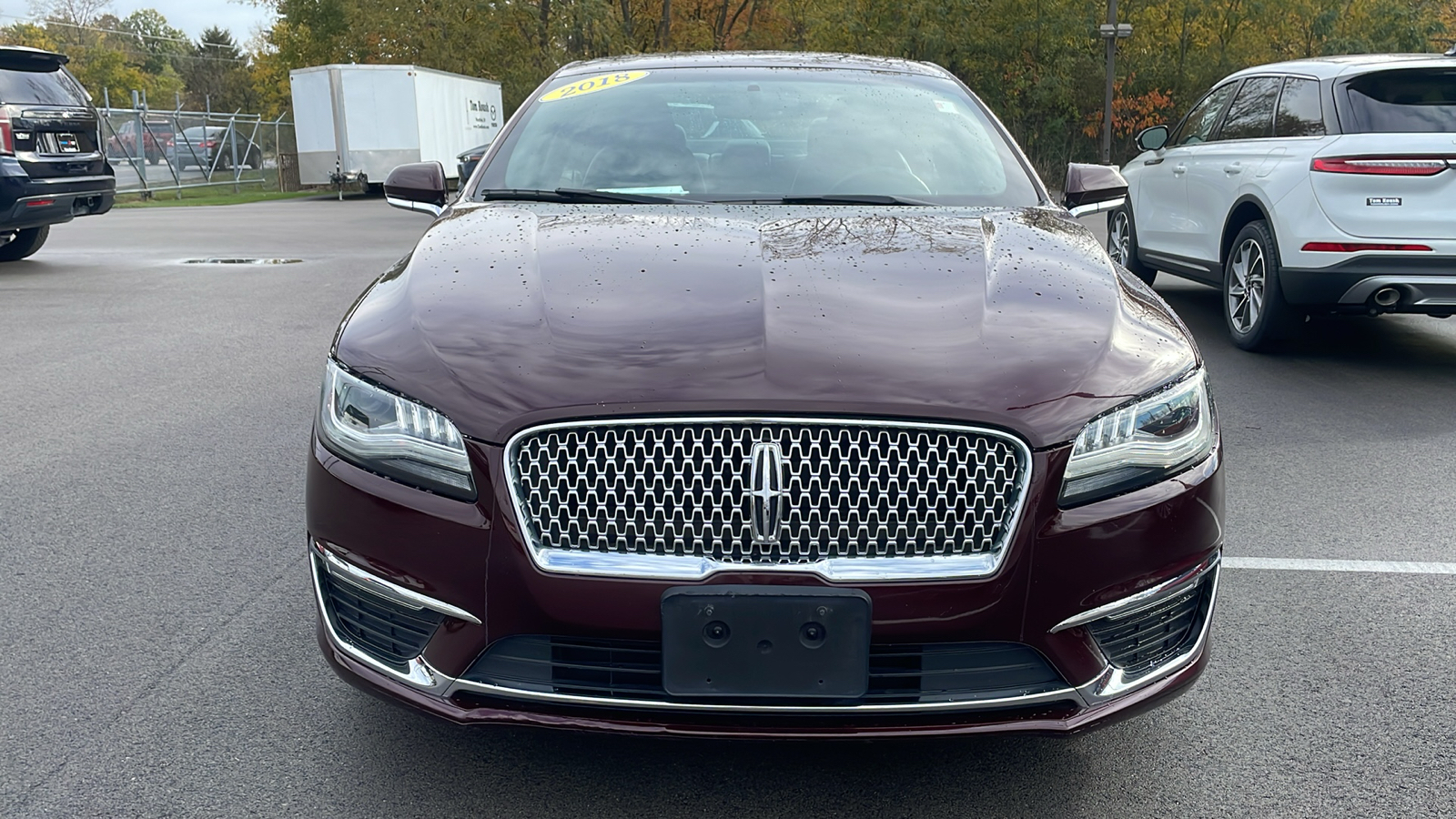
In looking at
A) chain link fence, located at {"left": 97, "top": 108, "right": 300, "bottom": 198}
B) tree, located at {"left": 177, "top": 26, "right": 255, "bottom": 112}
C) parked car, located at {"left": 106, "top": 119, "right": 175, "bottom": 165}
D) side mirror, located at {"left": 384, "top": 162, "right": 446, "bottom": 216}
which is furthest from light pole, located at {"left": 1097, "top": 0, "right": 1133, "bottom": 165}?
tree, located at {"left": 177, "top": 26, "right": 255, "bottom": 112}

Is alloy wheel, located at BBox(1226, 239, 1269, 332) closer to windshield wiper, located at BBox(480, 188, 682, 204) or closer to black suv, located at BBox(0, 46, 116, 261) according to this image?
windshield wiper, located at BBox(480, 188, 682, 204)

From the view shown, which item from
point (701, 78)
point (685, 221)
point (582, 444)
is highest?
point (701, 78)

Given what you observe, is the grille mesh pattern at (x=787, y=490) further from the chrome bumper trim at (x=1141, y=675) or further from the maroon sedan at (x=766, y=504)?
the chrome bumper trim at (x=1141, y=675)

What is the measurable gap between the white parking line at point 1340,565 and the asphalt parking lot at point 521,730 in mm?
37

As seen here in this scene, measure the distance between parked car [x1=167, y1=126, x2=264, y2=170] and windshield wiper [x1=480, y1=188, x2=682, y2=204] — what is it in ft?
102

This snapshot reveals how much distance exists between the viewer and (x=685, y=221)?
3.23 meters

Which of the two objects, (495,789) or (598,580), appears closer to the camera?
(598,580)

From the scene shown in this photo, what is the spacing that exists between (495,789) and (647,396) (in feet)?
3.05

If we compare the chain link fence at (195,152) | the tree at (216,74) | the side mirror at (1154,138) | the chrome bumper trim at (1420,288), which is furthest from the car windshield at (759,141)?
the tree at (216,74)

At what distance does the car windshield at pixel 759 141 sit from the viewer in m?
3.71

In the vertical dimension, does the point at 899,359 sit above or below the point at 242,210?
above

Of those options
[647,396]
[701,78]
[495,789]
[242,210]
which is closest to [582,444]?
[647,396]

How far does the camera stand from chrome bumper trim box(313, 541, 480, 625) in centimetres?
231

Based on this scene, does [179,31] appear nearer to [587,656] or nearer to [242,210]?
[242,210]
